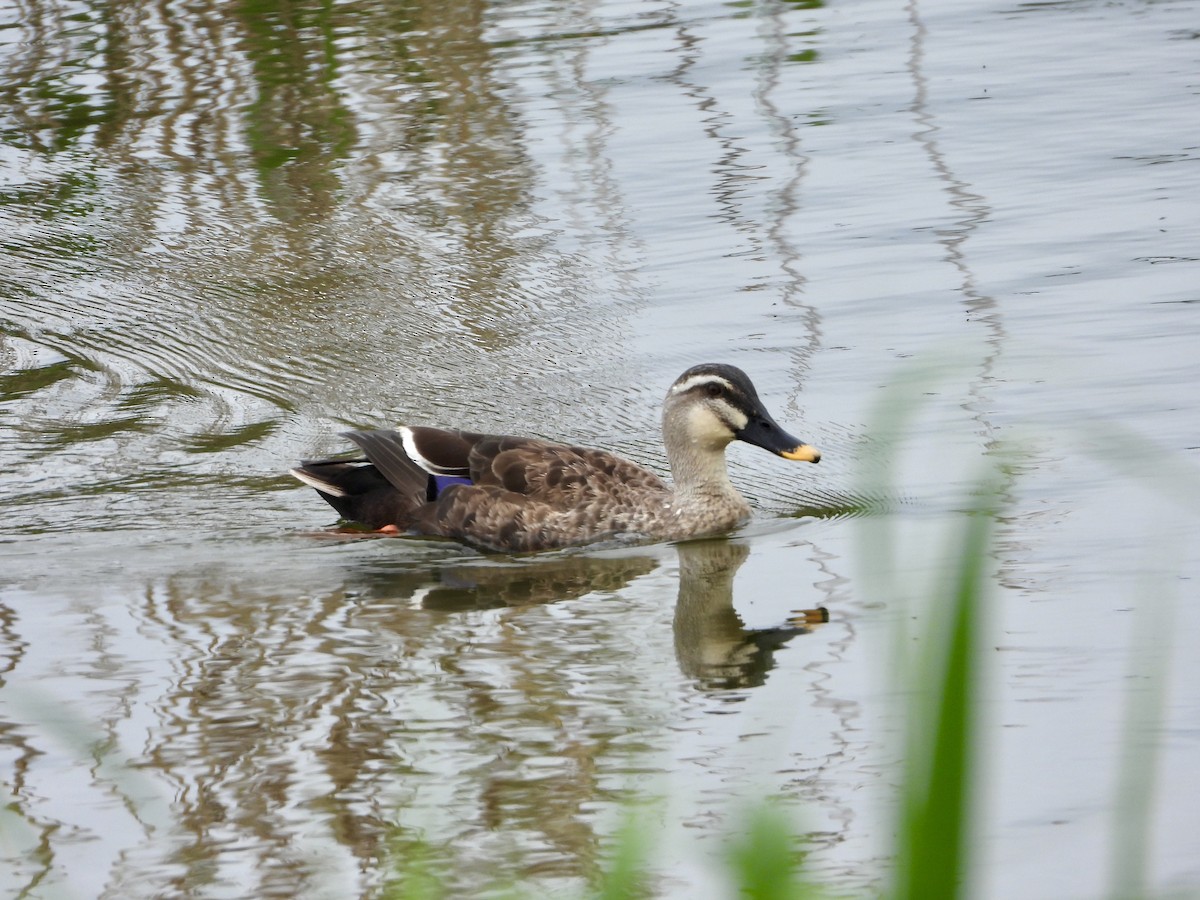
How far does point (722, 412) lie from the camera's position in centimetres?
831

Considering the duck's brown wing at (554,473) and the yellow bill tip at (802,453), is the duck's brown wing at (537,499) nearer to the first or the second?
the duck's brown wing at (554,473)

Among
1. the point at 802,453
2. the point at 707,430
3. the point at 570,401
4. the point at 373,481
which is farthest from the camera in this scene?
the point at 570,401

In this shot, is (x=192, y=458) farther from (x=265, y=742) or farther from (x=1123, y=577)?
(x=1123, y=577)

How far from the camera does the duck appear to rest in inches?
326

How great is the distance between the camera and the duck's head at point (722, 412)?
8.16m

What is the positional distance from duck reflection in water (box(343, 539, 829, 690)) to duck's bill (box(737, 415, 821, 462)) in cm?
47

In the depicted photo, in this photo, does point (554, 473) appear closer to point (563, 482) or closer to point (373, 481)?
point (563, 482)

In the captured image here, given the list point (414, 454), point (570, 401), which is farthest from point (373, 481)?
point (570, 401)

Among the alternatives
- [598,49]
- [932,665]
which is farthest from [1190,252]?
[932,665]

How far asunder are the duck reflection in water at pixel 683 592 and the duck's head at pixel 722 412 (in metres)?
0.49

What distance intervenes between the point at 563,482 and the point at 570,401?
5.50ft

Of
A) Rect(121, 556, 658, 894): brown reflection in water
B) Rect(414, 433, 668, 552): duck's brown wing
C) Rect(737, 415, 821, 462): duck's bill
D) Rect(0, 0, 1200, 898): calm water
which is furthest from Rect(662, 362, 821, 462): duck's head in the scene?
Rect(121, 556, 658, 894): brown reflection in water

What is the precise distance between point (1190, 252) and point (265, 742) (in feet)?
23.6

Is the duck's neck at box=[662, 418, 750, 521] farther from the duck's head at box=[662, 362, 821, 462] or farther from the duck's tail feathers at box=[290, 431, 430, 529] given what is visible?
the duck's tail feathers at box=[290, 431, 430, 529]
